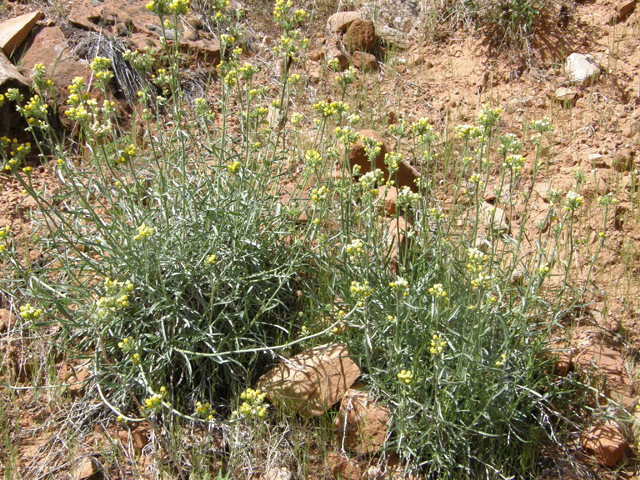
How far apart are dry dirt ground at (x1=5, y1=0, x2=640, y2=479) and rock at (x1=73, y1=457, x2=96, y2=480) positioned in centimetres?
7

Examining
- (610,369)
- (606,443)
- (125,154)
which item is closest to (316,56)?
(125,154)

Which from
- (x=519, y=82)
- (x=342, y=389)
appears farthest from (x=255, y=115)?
(x=519, y=82)

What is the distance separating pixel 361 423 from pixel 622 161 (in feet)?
11.2

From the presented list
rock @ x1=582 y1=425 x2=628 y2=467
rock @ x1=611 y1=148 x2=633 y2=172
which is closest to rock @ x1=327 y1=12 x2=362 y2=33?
rock @ x1=611 y1=148 x2=633 y2=172

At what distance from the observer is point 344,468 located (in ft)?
9.64

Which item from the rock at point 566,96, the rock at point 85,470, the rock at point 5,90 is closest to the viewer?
the rock at point 85,470

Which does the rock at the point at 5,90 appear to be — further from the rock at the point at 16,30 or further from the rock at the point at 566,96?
the rock at the point at 566,96

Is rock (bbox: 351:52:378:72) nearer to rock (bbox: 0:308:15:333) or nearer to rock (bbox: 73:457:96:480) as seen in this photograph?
rock (bbox: 0:308:15:333)

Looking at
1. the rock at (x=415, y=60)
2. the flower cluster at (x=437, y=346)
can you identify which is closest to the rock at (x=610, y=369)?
the flower cluster at (x=437, y=346)

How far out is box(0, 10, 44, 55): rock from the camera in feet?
16.4

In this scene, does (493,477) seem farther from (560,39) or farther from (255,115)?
(560,39)

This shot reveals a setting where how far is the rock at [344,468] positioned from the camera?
2918 mm

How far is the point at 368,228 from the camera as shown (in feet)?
10.5

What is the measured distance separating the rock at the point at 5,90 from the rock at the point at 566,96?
4883 millimetres
